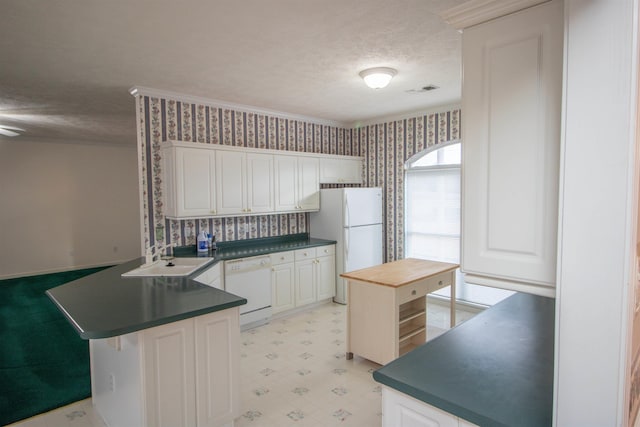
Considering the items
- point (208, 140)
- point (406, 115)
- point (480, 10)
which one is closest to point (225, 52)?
point (208, 140)

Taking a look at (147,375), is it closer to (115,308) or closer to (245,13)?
(115,308)

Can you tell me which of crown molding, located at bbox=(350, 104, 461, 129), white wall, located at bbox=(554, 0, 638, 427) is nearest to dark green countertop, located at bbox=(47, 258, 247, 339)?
white wall, located at bbox=(554, 0, 638, 427)

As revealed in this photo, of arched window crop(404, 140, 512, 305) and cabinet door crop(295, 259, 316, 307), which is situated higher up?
arched window crop(404, 140, 512, 305)

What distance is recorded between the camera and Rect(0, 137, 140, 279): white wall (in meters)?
6.67

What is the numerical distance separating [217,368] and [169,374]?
0.96 ft

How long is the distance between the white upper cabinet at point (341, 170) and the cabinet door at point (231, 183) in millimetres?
1290

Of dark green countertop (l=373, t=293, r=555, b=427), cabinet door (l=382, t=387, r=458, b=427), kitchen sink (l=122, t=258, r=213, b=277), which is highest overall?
kitchen sink (l=122, t=258, r=213, b=277)

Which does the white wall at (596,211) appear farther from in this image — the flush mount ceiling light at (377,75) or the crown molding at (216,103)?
the crown molding at (216,103)

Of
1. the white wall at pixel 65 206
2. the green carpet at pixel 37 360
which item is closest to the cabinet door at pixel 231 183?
the green carpet at pixel 37 360

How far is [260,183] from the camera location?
4.57 meters

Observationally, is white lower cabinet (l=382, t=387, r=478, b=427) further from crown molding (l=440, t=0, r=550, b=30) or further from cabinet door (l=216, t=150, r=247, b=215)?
cabinet door (l=216, t=150, r=247, b=215)

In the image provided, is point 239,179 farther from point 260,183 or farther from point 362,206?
point 362,206

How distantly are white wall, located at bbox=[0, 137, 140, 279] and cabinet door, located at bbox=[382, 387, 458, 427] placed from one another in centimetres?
784

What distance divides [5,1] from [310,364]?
3.33 meters
